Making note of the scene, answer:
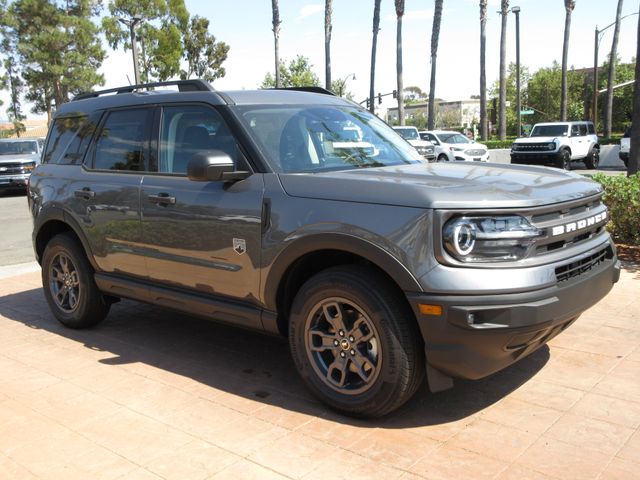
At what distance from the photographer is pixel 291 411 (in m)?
3.73

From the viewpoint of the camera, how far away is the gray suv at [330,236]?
122 inches

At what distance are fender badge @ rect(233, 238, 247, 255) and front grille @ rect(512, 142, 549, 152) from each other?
72.6ft

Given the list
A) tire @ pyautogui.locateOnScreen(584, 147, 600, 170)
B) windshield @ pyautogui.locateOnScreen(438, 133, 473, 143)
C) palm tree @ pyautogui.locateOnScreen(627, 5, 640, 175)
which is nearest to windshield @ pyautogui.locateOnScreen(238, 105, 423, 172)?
palm tree @ pyautogui.locateOnScreen(627, 5, 640, 175)

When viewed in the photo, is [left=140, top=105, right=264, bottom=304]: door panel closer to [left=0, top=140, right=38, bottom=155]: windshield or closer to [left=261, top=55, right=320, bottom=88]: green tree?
[left=0, top=140, right=38, bottom=155]: windshield

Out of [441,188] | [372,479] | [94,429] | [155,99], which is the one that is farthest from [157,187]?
[372,479]

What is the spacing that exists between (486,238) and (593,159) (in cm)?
2511

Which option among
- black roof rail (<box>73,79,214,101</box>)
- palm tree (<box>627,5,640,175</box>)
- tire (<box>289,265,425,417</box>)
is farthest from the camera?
palm tree (<box>627,5,640,175</box>)

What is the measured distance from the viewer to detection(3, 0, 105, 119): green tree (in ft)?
130

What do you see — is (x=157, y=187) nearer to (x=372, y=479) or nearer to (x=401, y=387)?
(x=401, y=387)

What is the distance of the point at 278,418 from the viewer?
3.64 metres

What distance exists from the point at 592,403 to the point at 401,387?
122cm

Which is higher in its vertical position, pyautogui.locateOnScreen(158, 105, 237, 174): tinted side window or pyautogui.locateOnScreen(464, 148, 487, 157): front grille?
pyautogui.locateOnScreen(158, 105, 237, 174): tinted side window

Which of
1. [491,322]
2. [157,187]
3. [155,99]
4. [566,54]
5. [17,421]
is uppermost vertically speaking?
[566,54]

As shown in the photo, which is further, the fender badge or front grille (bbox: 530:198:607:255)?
the fender badge
